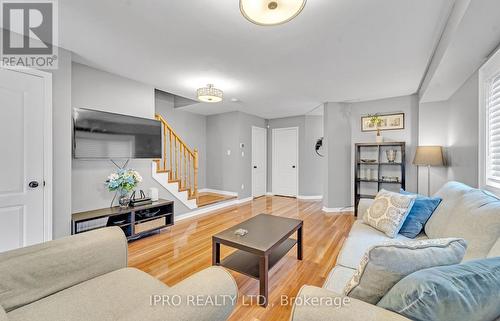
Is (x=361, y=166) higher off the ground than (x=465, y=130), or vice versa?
(x=465, y=130)

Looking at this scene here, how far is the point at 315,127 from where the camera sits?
5883mm

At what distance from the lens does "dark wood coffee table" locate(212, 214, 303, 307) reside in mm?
1698

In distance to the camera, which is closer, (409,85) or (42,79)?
(42,79)

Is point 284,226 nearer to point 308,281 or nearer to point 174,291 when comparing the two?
point 308,281

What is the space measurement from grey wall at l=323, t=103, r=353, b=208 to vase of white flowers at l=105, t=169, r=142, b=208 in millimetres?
3666

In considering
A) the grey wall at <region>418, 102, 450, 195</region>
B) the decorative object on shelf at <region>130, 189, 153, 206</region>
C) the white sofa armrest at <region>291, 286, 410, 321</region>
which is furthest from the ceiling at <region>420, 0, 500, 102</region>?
the decorative object on shelf at <region>130, 189, 153, 206</region>

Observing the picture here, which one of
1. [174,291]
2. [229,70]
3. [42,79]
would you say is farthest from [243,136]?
[174,291]

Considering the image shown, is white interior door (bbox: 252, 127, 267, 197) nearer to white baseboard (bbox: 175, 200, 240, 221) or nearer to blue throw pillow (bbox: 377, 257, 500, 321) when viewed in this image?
white baseboard (bbox: 175, 200, 240, 221)

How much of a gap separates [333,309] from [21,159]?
10.0ft

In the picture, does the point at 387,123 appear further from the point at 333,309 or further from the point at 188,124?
the point at 188,124

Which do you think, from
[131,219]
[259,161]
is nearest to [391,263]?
[131,219]

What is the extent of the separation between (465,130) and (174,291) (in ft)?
11.8

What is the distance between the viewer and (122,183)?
2949mm

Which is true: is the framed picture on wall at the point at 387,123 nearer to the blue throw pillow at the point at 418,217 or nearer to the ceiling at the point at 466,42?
the ceiling at the point at 466,42
